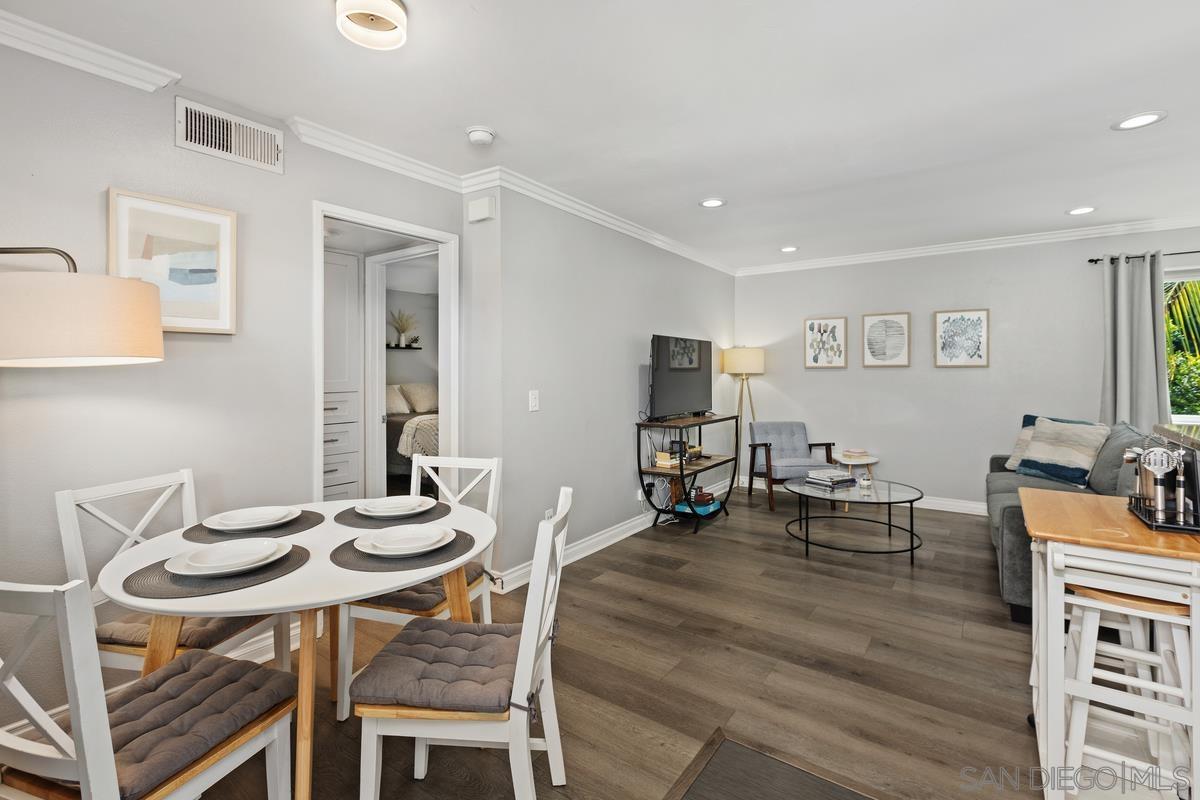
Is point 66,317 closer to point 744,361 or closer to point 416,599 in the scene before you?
point 416,599

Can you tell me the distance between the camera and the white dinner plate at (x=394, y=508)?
6.81 feet

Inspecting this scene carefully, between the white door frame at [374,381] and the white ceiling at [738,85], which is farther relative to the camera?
the white door frame at [374,381]

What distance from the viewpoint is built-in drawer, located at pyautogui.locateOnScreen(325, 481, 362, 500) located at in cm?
460

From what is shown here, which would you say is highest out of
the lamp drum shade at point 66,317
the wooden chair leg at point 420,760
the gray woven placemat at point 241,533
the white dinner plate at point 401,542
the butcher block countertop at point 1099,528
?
the lamp drum shade at point 66,317

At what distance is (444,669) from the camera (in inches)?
61.4

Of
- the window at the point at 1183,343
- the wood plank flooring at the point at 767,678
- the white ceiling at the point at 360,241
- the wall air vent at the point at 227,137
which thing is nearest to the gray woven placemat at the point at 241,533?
the wood plank flooring at the point at 767,678

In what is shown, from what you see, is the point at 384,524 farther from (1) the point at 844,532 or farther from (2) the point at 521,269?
(1) the point at 844,532

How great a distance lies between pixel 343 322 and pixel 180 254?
2.43 metres

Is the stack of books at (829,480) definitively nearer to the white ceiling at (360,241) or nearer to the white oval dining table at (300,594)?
the white oval dining table at (300,594)

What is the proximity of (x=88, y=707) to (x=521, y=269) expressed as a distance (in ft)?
9.12

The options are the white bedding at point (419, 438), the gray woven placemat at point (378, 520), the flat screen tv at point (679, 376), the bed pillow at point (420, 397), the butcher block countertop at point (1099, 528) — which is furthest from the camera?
the bed pillow at point (420, 397)

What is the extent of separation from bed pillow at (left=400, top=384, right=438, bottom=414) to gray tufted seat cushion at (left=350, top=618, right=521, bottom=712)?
169 inches

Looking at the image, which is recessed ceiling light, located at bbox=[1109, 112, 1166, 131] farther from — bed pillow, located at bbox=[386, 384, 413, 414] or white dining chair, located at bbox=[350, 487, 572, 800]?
bed pillow, located at bbox=[386, 384, 413, 414]

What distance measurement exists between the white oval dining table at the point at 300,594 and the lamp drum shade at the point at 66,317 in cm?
62
